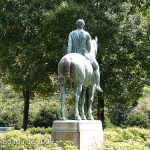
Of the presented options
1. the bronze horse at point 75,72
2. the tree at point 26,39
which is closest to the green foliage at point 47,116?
the tree at point 26,39

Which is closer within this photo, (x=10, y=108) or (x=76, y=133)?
(x=76, y=133)

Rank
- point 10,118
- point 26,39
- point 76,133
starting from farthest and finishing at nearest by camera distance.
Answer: point 10,118
point 26,39
point 76,133

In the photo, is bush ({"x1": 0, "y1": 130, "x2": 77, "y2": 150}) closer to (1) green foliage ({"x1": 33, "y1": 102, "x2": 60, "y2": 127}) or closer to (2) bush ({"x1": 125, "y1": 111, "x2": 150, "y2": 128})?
(1) green foliage ({"x1": 33, "y1": 102, "x2": 60, "y2": 127})

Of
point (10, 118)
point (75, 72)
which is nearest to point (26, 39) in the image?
point (75, 72)

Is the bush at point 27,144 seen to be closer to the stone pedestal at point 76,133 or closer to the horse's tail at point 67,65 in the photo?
the stone pedestal at point 76,133

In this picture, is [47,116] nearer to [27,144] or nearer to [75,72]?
[75,72]

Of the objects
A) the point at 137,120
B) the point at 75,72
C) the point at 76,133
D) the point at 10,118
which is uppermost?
the point at 75,72

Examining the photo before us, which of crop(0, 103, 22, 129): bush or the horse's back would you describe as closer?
the horse's back

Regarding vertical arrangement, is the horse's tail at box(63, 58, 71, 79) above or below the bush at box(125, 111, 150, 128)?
above

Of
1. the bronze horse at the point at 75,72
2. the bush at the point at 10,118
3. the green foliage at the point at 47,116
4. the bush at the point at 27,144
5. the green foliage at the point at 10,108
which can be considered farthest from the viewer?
the green foliage at the point at 10,108

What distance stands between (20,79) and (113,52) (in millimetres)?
6398

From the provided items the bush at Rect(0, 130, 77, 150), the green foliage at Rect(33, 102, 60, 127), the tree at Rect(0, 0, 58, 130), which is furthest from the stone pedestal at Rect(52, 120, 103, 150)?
the green foliage at Rect(33, 102, 60, 127)

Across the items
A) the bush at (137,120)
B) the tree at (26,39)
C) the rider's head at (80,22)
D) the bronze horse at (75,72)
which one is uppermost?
the tree at (26,39)

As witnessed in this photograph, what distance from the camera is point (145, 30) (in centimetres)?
2289
